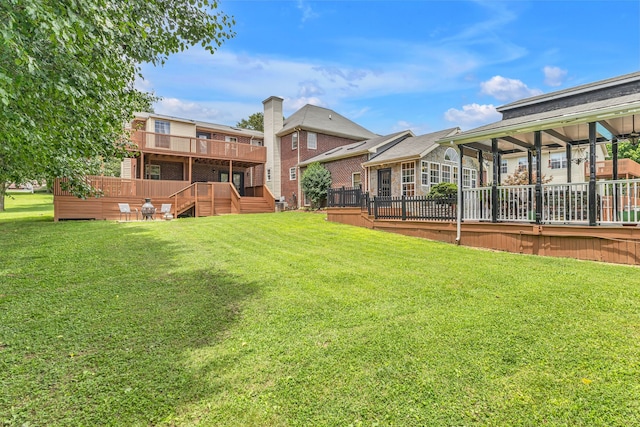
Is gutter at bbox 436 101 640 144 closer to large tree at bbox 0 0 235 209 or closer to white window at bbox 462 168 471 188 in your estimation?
large tree at bbox 0 0 235 209

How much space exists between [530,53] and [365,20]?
9.50 m

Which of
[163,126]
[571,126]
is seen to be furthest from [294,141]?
[571,126]

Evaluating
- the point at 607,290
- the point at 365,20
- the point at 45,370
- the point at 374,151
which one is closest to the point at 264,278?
the point at 45,370

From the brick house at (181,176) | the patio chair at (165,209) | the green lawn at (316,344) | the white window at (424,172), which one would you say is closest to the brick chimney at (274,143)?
the brick house at (181,176)

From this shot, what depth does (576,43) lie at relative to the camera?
13406 millimetres

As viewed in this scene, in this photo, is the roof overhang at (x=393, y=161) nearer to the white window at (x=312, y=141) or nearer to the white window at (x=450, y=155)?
the white window at (x=450, y=155)

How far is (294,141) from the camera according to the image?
23.6 meters

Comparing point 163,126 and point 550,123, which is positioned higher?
point 163,126

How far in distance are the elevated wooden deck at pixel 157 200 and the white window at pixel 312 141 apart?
504cm

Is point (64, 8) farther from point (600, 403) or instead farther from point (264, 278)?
point (600, 403)

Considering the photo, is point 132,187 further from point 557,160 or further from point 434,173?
point 557,160

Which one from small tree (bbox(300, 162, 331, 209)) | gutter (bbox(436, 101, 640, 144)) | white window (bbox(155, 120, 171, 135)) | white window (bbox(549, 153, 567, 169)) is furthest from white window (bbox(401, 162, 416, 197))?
white window (bbox(155, 120, 171, 135))

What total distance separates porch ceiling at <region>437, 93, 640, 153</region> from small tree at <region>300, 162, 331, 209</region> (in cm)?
1090

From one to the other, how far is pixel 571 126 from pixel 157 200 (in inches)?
711
